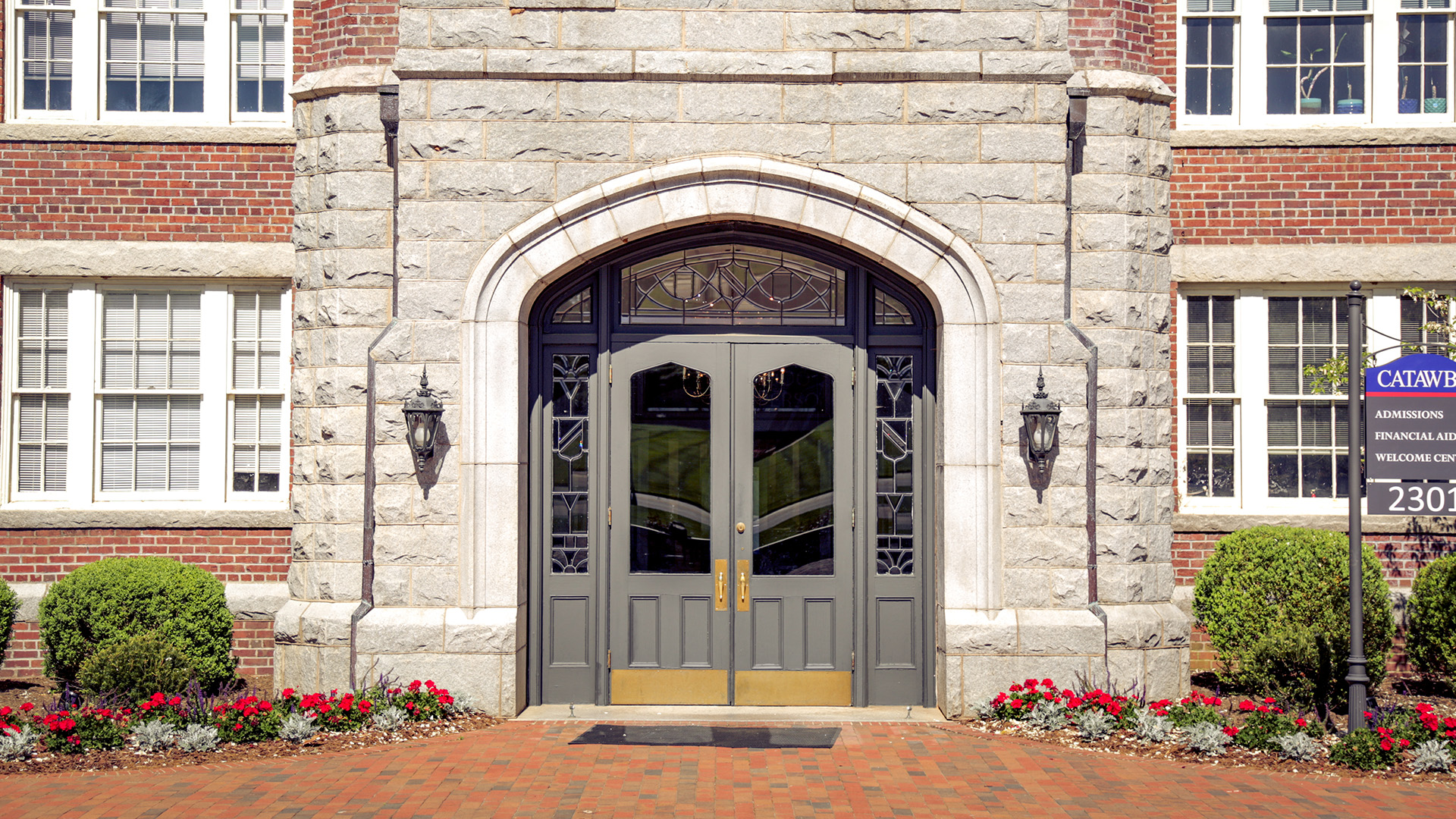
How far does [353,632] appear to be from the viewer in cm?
785

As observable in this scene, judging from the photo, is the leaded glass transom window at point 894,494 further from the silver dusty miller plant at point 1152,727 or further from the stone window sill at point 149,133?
the stone window sill at point 149,133

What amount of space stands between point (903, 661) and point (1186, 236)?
418cm

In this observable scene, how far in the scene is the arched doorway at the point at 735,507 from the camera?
27.4ft

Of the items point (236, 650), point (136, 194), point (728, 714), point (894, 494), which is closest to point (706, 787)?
point (728, 714)

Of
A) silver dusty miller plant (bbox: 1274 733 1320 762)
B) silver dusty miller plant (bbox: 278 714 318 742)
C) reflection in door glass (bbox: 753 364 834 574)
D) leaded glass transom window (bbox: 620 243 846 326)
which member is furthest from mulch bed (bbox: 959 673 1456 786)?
silver dusty miller plant (bbox: 278 714 318 742)

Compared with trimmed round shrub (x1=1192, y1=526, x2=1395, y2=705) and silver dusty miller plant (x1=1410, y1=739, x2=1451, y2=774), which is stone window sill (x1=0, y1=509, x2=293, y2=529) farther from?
silver dusty miller plant (x1=1410, y1=739, x2=1451, y2=774)

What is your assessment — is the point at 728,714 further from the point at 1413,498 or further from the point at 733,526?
the point at 1413,498

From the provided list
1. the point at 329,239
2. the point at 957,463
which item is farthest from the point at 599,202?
the point at 957,463

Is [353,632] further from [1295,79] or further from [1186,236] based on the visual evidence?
[1295,79]

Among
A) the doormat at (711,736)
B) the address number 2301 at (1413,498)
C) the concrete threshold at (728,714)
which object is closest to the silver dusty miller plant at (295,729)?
the concrete threshold at (728,714)

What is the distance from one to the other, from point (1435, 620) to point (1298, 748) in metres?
2.65

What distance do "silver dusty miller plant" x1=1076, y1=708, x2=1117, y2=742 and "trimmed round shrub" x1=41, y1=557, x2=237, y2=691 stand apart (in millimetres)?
6298

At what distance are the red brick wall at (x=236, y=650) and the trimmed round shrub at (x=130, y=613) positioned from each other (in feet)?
1.14

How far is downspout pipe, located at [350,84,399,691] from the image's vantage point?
792cm
